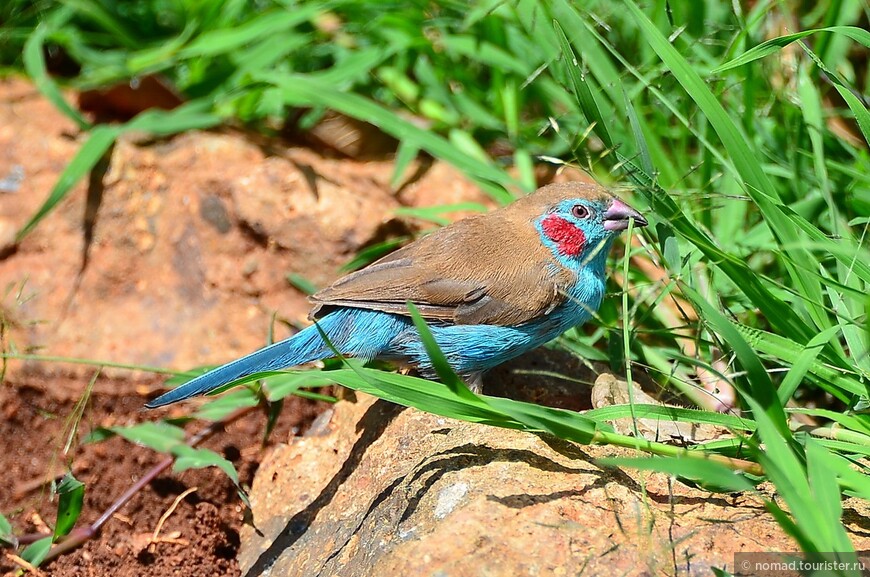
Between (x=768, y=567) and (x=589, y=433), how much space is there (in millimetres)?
547

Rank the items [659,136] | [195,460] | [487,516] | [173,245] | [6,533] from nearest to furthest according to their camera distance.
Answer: [487,516], [6,533], [195,460], [659,136], [173,245]

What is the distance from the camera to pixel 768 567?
2166 millimetres

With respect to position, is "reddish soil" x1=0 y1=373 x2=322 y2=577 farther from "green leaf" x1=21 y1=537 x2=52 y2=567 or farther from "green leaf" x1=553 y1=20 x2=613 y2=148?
"green leaf" x1=553 y1=20 x2=613 y2=148

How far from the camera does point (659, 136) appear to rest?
390 centimetres

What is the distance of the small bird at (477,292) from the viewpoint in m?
3.06

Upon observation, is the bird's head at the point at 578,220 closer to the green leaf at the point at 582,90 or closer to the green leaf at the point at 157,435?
the green leaf at the point at 582,90

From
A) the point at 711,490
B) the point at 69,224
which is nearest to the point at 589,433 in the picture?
the point at 711,490

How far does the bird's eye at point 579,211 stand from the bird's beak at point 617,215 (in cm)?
7

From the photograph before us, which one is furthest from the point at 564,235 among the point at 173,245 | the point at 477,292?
Result: the point at 173,245

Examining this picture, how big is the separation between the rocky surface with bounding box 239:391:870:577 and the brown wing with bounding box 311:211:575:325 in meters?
0.41

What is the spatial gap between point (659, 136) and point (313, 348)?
1891mm

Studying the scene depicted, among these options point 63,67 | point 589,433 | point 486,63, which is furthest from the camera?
point 63,67

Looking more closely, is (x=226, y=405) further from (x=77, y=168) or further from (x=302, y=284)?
(x=77, y=168)

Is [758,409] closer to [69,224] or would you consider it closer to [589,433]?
[589,433]
